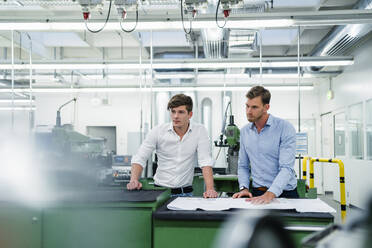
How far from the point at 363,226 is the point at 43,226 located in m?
1.52

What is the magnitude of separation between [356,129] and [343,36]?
2.18 m

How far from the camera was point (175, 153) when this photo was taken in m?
2.37

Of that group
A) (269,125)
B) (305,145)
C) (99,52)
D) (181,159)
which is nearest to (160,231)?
(181,159)

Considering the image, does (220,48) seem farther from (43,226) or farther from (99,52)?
(43,226)

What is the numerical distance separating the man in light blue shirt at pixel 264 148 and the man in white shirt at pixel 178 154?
247mm

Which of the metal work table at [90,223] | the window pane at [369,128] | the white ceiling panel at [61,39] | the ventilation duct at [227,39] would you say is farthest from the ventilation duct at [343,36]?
the white ceiling panel at [61,39]

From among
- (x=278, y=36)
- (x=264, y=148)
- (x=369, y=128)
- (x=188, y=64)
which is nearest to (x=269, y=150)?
(x=264, y=148)

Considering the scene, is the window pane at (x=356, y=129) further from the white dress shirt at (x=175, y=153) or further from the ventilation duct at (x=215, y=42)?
the white dress shirt at (x=175, y=153)

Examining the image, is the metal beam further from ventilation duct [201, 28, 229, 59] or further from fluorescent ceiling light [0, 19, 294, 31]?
ventilation duct [201, 28, 229, 59]

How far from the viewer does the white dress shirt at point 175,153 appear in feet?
7.72

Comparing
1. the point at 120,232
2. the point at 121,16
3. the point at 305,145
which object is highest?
the point at 121,16

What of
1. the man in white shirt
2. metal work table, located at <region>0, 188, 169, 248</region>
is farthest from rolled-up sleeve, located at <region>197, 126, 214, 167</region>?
metal work table, located at <region>0, 188, 169, 248</region>

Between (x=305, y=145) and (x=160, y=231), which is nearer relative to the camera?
(x=160, y=231)

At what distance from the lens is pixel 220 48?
18.9 feet
